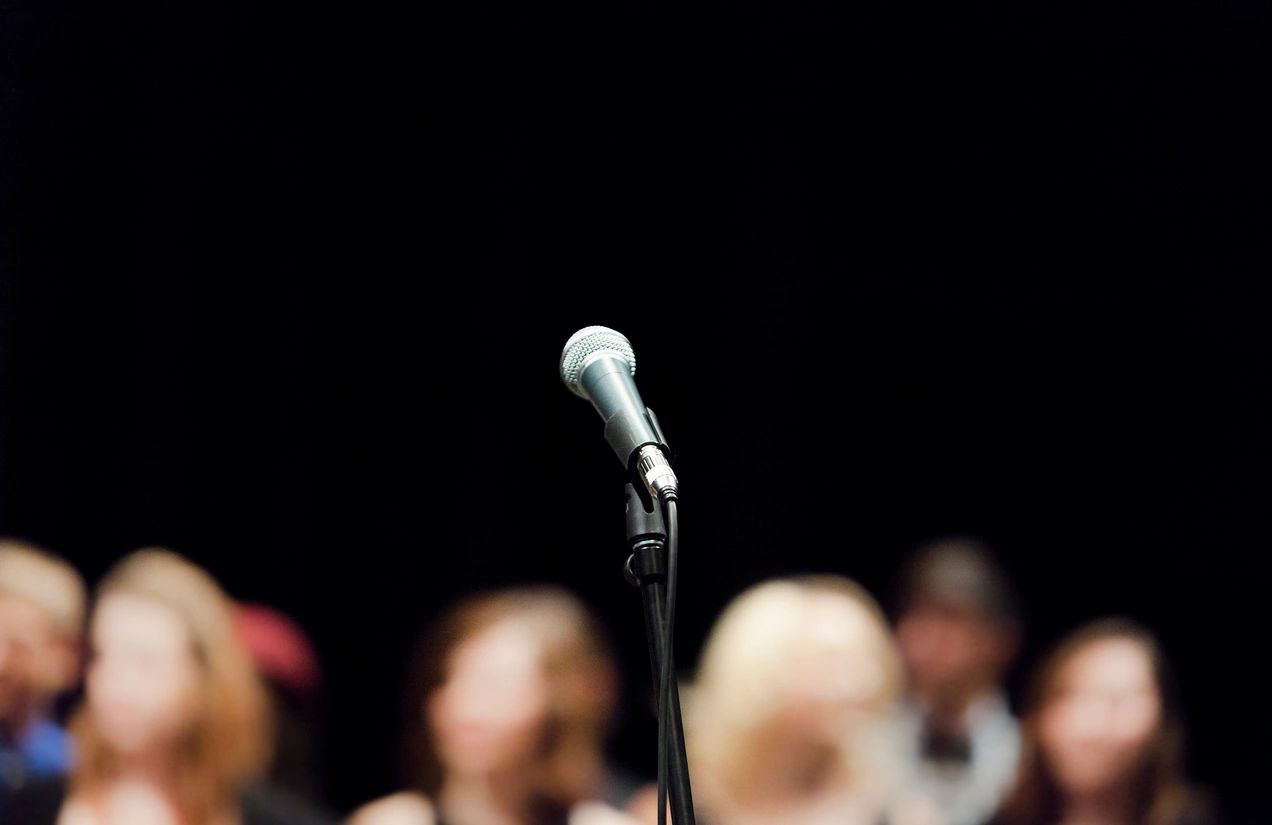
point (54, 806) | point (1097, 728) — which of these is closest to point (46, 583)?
point (54, 806)

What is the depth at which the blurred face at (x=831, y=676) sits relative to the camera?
238 cm

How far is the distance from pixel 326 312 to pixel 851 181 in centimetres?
121

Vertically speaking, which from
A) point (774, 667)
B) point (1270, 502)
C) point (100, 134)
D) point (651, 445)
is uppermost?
point (100, 134)

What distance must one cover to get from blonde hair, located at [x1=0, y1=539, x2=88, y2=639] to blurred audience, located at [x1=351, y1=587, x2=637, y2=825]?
0.59 meters

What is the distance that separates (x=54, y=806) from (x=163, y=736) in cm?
19

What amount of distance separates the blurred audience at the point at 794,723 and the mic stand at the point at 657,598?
4.97ft

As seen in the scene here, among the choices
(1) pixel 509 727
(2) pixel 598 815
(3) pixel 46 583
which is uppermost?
(3) pixel 46 583

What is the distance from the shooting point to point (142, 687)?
2.35 meters

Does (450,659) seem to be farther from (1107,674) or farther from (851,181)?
(851,181)

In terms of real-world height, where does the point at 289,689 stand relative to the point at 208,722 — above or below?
above

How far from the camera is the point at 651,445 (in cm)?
92

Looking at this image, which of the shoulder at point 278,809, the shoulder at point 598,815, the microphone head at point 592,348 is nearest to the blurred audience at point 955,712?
the shoulder at point 598,815

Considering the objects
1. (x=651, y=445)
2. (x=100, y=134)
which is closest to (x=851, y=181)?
(x=100, y=134)

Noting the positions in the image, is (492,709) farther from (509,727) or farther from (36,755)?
(36,755)
